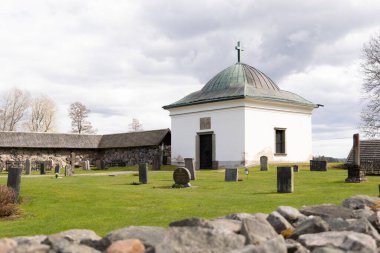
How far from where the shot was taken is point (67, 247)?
5.87 m

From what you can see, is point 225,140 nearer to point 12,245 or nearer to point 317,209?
point 317,209

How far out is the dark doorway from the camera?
124 ft

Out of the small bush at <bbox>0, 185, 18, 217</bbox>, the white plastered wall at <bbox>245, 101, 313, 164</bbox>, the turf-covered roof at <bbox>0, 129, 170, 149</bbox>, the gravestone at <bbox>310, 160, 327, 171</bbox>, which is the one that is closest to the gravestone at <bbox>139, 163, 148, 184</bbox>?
the small bush at <bbox>0, 185, 18, 217</bbox>

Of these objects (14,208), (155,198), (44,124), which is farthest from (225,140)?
(44,124)

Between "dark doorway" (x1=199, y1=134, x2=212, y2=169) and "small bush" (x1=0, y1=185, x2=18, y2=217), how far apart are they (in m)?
24.5

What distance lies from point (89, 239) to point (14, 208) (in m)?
7.69

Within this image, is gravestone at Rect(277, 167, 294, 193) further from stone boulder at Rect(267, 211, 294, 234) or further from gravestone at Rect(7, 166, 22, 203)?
stone boulder at Rect(267, 211, 294, 234)

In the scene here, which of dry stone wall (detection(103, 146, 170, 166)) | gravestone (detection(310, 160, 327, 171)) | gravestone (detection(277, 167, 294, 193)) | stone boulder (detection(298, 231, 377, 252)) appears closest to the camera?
stone boulder (detection(298, 231, 377, 252))

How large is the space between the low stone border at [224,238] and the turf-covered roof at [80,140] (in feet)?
118

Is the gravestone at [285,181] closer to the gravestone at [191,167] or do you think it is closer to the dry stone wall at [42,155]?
the gravestone at [191,167]

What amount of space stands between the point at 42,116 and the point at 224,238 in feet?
223

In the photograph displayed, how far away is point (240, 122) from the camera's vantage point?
35.8 meters

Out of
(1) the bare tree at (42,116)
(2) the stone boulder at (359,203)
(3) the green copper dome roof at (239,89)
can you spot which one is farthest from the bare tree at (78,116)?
(2) the stone boulder at (359,203)

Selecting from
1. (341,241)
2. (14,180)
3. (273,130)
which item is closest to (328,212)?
(341,241)
